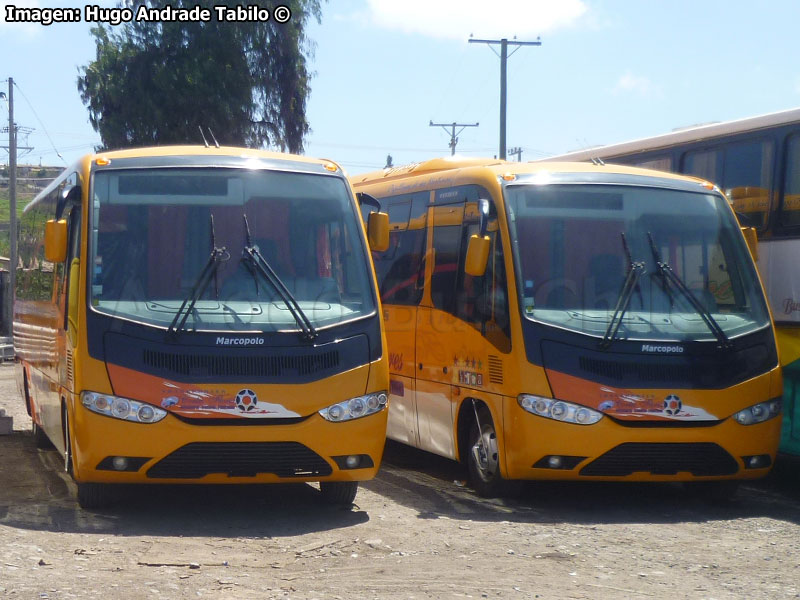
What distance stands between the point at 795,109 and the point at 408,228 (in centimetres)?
389

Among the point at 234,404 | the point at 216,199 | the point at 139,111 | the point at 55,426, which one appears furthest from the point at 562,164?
the point at 139,111

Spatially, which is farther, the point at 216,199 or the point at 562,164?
the point at 562,164

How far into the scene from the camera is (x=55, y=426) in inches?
412

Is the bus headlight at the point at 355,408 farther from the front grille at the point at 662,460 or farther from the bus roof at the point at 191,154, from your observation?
the bus roof at the point at 191,154

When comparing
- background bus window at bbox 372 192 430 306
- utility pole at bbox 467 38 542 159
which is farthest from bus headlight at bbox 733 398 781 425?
utility pole at bbox 467 38 542 159

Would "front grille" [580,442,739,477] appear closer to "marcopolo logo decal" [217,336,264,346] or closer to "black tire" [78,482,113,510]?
"marcopolo logo decal" [217,336,264,346]

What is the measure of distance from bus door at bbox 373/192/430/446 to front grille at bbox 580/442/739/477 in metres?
2.82

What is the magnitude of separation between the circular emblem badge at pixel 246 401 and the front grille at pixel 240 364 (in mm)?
129

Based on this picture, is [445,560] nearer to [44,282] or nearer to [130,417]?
[130,417]

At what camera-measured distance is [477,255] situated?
998 centimetres

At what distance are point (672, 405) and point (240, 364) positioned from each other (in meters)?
3.39

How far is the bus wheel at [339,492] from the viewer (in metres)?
9.52

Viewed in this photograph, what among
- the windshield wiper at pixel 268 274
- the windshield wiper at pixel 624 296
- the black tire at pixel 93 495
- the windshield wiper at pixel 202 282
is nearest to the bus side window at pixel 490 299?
the windshield wiper at pixel 624 296

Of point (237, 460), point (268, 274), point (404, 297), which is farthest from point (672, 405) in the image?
point (404, 297)
